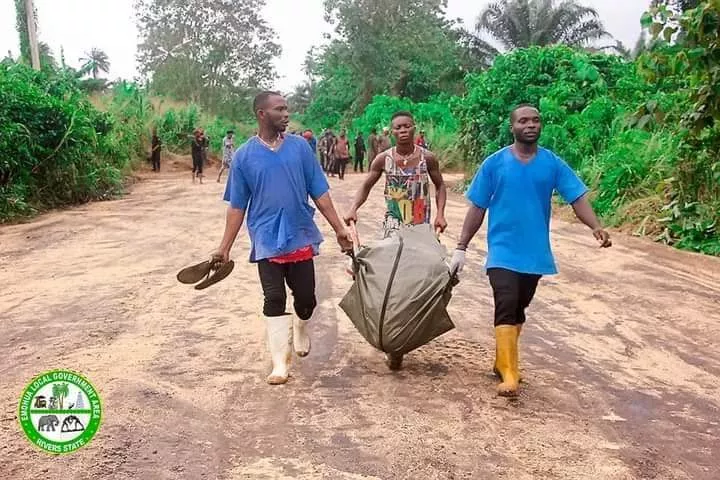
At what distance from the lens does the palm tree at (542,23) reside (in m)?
34.4

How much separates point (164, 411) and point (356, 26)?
36.1 metres

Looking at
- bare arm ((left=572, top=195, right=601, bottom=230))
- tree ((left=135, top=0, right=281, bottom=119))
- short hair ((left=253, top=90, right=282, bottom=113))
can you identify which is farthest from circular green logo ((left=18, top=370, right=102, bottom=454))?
tree ((left=135, top=0, right=281, bottom=119))

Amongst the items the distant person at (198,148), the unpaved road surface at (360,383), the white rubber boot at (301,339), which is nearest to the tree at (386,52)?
the distant person at (198,148)

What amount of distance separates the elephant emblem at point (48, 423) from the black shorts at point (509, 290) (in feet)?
8.00

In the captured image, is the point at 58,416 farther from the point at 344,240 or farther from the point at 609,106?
the point at 609,106

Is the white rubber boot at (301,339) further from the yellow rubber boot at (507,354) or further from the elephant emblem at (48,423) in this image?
the elephant emblem at (48,423)

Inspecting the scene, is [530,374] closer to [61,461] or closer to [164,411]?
[164,411]

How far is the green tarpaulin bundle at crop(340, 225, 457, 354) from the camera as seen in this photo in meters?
4.63

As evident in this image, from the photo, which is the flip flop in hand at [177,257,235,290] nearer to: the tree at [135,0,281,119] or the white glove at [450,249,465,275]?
the white glove at [450,249,465,275]

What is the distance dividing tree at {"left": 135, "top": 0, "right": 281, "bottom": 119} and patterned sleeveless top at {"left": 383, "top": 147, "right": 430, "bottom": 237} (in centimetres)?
3826

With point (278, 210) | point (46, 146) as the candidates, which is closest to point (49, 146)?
point (46, 146)

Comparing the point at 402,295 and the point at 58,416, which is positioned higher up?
the point at 402,295

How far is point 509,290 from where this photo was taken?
4547 millimetres

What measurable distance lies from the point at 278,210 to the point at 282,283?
1.51ft
